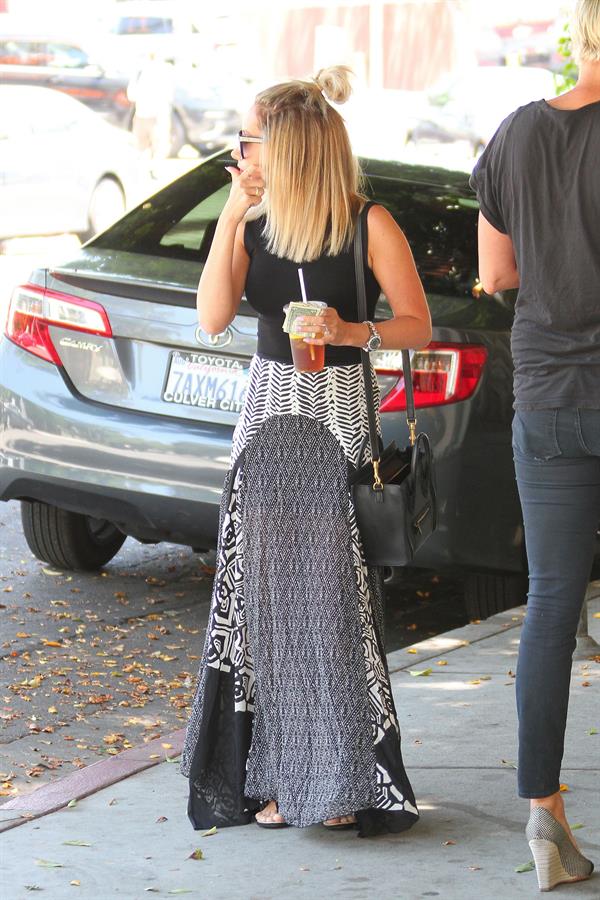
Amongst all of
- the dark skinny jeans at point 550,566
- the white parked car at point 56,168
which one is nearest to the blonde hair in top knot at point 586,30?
the dark skinny jeans at point 550,566

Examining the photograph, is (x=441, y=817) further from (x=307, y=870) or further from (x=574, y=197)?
(x=574, y=197)

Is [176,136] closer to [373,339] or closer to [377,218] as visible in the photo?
[377,218]

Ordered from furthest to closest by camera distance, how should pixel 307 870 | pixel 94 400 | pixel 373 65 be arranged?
pixel 373 65 → pixel 94 400 → pixel 307 870

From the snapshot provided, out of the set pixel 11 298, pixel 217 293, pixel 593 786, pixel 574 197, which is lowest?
pixel 593 786

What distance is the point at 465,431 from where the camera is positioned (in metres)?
5.26

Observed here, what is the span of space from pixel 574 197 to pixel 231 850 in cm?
172

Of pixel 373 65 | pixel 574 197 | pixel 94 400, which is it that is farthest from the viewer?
pixel 373 65

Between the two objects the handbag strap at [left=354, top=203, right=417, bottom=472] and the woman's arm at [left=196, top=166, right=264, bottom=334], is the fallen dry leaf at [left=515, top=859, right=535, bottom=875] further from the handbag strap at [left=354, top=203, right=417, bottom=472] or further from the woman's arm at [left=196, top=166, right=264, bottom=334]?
the woman's arm at [left=196, top=166, right=264, bottom=334]

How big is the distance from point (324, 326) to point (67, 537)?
351 centimetres

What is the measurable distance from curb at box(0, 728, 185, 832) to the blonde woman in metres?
0.49

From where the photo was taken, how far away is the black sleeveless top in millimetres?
3596

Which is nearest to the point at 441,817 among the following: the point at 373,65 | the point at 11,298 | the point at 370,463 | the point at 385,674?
the point at 385,674

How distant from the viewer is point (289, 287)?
3.62m

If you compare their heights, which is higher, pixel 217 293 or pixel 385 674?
pixel 217 293
